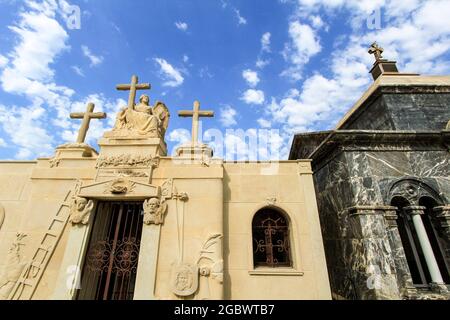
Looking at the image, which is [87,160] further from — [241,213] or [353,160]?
[353,160]

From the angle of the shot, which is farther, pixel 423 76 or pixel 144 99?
pixel 423 76

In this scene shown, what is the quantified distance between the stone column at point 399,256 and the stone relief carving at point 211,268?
4.10m

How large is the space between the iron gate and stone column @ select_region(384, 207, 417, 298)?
20.1ft

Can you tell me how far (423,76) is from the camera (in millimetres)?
9305

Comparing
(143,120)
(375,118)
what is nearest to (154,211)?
(143,120)

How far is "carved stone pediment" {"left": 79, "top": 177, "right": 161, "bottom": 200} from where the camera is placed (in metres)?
5.62

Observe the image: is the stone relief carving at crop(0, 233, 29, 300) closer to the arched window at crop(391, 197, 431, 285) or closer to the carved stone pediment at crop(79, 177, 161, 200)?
the carved stone pediment at crop(79, 177, 161, 200)

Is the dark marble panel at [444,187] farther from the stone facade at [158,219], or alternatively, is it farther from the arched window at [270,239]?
the arched window at [270,239]

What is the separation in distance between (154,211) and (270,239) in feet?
9.74

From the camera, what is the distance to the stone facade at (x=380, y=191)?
5406 millimetres

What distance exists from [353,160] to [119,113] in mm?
6961

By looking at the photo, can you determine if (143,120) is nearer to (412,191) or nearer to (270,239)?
(270,239)

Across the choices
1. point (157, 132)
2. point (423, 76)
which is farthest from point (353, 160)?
point (423, 76)
